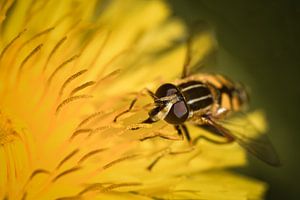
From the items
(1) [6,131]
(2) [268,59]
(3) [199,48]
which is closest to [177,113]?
(3) [199,48]

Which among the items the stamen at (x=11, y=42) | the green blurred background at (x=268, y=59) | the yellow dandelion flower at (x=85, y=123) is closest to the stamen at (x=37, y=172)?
the yellow dandelion flower at (x=85, y=123)

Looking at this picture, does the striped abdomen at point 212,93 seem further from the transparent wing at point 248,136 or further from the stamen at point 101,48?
the stamen at point 101,48

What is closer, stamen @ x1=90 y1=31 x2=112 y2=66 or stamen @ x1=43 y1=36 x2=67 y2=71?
stamen @ x1=43 y1=36 x2=67 y2=71

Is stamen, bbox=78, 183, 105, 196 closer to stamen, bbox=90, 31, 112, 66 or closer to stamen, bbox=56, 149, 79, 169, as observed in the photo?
stamen, bbox=56, 149, 79, 169

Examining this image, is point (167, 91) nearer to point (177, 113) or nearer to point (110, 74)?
point (177, 113)


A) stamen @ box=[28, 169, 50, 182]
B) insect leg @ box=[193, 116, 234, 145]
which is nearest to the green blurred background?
insect leg @ box=[193, 116, 234, 145]

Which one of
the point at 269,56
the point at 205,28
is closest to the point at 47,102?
the point at 205,28
